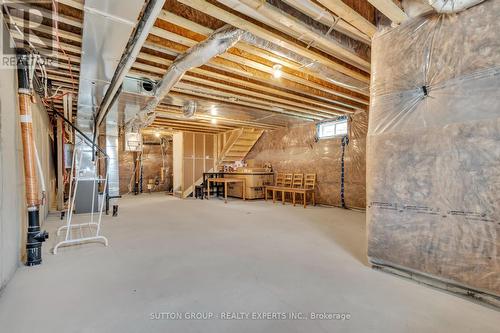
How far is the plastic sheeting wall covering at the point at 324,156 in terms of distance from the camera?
5.28 meters

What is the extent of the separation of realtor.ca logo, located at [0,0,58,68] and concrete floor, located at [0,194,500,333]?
1922mm

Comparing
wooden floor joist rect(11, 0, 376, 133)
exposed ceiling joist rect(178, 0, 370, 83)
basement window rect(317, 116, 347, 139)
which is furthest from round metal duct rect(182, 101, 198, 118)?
basement window rect(317, 116, 347, 139)

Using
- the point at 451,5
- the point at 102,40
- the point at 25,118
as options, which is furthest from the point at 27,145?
the point at 451,5

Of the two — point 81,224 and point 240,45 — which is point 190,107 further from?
point 81,224

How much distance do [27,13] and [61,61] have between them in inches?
38.0

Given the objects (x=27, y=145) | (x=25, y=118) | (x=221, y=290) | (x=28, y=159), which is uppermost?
(x=25, y=118)

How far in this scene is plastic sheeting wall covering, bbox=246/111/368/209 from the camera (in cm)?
528

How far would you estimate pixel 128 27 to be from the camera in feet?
5.68

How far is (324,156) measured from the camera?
237 inches

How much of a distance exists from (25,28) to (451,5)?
138 inches

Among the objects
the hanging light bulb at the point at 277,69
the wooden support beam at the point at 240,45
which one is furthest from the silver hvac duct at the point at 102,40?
the hanging light bulb at the point at 277,69

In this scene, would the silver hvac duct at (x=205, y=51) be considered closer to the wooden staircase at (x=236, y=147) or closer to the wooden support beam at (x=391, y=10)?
the wooden support beam at (x=391, y=10)

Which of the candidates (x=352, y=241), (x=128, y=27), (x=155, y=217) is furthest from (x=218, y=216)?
(x=128, y=27)

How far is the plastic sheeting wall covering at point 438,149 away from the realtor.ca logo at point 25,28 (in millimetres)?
2877
